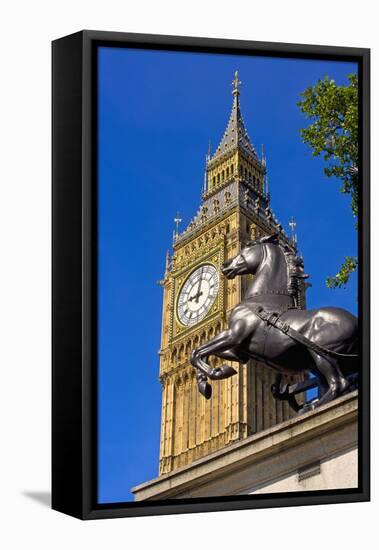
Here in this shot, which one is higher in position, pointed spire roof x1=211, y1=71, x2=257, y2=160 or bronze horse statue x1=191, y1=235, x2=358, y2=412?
pointed spire roof x1=211, y1=71, x2=257, y2=160

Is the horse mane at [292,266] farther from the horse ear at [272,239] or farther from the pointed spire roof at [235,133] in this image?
the pointed spire roof at [235,133]

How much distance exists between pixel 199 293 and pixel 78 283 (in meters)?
7.25

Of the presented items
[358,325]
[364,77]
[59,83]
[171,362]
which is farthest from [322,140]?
[171,362]

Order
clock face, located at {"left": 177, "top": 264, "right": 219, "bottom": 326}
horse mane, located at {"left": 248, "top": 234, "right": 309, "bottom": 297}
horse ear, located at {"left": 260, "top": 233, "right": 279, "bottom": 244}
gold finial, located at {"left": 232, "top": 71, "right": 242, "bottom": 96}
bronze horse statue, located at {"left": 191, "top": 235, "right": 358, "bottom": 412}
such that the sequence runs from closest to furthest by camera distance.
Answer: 1. gold finial, located at {"left": 232, "top": 71, "right": 242, "bottom": 96}
2. bronze horse statue, located at {"left": 191, "top": 235, "right": 358, "bottom": 412}
3. horse mane, located at {"left": 248, "top": 234, "right": 309, "bottom": 297}
4. horse ear, located at {"left": 260, "top": 233, "right": 279, "bottom": 244}
5. clock face, located at {"left": 177, "top": 264, "right": 219, "bottom": 326}

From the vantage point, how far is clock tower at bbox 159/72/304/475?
2269cm

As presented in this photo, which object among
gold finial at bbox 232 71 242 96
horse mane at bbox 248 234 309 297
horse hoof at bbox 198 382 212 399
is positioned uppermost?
gold finial at bbox 232 71 242 96

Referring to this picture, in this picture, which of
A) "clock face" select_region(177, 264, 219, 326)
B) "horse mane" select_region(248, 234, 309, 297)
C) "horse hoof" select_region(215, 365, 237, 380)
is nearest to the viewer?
"horse hoof" select_region(215, 365, 237, 380)

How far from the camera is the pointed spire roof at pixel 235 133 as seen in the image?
21750mm

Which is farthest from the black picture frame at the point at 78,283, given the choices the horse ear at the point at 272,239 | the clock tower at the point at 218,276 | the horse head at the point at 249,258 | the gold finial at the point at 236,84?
the horse head at the point at 249,258

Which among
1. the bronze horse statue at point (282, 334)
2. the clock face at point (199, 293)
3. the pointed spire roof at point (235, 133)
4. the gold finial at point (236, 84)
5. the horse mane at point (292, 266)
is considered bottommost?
the bronze horse statue at point (282, 334)

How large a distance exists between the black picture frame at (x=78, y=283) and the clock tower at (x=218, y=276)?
1931 millimetres

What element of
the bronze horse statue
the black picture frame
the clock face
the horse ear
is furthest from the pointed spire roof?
the clock face

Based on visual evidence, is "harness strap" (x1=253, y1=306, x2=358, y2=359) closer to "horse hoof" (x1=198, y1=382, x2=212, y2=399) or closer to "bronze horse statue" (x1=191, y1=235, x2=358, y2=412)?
"bronze horse statue" (x1=191, y1=235, x2=358, y2=412)

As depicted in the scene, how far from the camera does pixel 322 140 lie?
23.0 metres
